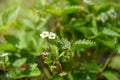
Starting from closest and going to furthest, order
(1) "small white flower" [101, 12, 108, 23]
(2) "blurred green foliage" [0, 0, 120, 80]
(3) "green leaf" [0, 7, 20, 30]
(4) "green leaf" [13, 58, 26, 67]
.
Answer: (2) "blurred green foliage" [0, 0, 120, 80], (4) "green leaf" [13, 58, 26, 67], (3) "green leaf" [0, 7, 20, 30], (1) "small white flower" [101, 12, 108, 23]

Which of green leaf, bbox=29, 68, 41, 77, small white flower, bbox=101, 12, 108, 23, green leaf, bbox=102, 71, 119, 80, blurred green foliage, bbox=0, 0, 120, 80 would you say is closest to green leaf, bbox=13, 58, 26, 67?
blurred green foliage, bbox=0, 0, 120, 80

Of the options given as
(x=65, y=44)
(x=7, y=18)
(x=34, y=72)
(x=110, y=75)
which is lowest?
(x=110, y=75)

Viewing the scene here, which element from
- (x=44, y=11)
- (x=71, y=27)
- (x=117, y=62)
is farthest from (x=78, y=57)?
(x=117, y=62)

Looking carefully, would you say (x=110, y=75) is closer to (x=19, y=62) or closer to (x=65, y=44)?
(x=65, y=44)

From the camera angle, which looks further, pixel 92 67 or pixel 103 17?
pixel 103 17

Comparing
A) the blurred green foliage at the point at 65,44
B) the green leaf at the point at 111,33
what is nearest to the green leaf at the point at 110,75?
the blurred green foliage at the point at 65,44

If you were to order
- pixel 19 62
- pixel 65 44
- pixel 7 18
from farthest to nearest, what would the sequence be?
pixel 7 18 < pixel 19 62 < pixel 65 44

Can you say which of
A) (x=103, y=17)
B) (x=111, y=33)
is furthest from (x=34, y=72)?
(x=103, y=17)

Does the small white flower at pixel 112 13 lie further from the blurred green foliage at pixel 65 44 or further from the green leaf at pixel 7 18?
the green leaf at pixel 7 18

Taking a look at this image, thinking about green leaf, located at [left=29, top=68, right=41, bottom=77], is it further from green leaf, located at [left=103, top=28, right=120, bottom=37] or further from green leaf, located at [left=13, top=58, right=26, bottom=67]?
green leaf, located at [left=103, top=28, right=120, bottom=37]
